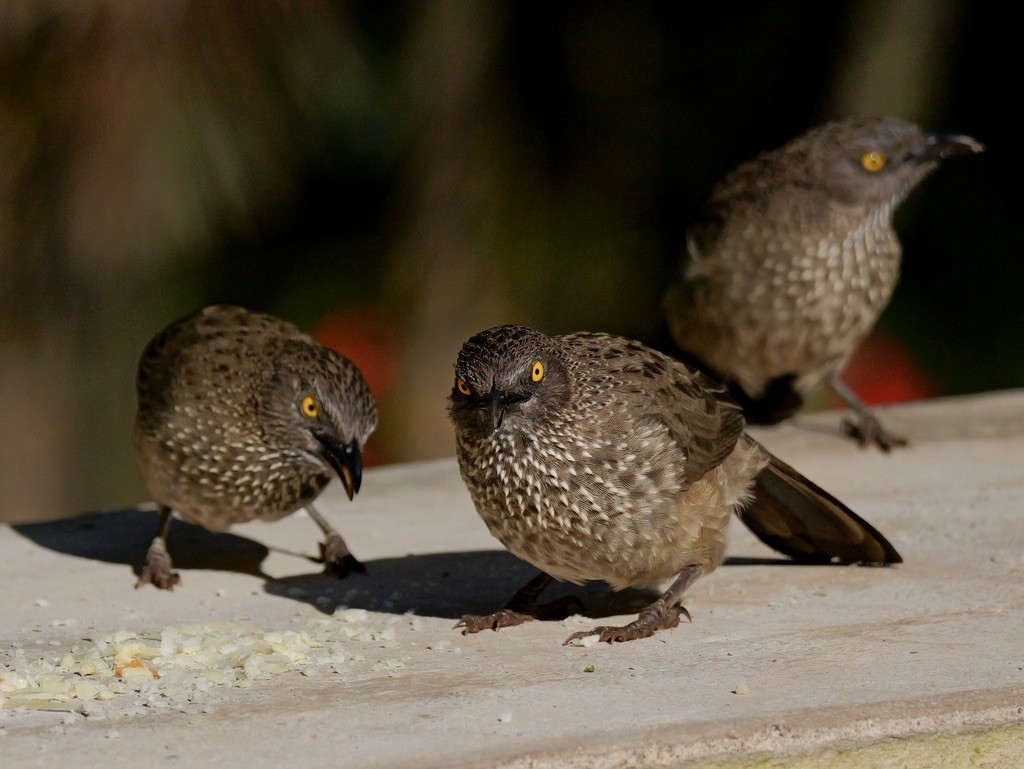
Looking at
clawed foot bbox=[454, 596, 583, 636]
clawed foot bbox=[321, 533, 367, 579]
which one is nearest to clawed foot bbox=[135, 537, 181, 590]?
clawed foot bbox=[321, 533, 367, 579]

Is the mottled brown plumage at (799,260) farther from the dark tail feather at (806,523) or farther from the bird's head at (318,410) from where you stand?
the bird's head at (318,410)

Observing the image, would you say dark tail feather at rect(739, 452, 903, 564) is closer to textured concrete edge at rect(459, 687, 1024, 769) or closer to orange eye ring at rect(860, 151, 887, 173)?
textured concrete edge at rect(459, 687, 1024, 769)

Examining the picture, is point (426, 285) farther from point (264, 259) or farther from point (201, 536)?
point (201, 536)

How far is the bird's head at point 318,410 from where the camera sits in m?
4.56

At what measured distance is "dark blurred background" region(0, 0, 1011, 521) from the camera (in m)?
6.52

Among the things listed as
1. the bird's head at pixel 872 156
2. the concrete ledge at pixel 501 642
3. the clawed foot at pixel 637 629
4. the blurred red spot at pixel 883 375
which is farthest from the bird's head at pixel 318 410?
the blurred red spot at pixel 883 375

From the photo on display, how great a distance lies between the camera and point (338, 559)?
476cm

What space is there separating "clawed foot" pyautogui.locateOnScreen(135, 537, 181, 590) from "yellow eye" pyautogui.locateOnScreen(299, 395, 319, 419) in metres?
0.66

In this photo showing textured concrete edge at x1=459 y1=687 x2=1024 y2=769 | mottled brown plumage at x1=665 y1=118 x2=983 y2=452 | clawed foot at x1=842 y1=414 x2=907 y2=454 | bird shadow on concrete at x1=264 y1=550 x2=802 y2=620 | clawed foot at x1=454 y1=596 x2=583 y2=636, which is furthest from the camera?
clawed foot at x1=842 y1=414 x2=907 y2=454

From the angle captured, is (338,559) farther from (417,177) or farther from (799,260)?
(417,177)

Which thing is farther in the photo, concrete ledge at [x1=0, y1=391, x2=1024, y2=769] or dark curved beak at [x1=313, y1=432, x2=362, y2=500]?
dark curved beak at [x1=313, y1=432, x2=362, y2=500]

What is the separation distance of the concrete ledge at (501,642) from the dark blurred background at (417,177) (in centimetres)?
183

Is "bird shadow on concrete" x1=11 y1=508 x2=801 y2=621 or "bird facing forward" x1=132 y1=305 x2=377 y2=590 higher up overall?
"bird facing forward" x1=132 y1=305 x2=377 y2=590

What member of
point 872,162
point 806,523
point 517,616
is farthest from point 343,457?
point 872,162
